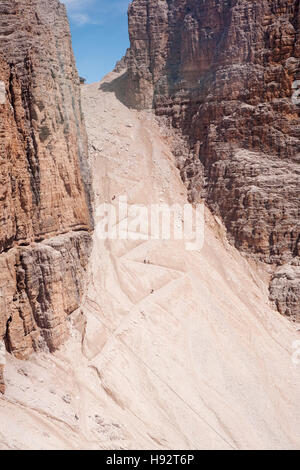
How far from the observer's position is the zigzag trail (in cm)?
977

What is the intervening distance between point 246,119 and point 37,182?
9.97 meters

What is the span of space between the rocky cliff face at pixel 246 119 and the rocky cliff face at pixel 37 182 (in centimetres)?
706

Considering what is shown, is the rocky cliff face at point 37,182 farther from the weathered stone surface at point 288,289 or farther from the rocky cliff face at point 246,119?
the weathered stone surface at point 288,289

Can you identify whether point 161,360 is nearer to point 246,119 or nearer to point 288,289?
point 288,289

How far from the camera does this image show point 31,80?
1151 cm

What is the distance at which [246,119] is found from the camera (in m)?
18.0

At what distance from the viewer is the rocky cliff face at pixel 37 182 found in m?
10.4

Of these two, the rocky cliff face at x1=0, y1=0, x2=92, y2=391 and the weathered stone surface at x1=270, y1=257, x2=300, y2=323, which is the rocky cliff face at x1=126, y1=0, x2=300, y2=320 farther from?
the rocky cliff face at x1=0, y1=0, x2=92, y2=391

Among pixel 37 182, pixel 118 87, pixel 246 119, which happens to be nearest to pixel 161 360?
pixel 37 182

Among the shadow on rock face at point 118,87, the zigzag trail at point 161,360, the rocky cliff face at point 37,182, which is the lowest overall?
the zigzag trail at point 161,360

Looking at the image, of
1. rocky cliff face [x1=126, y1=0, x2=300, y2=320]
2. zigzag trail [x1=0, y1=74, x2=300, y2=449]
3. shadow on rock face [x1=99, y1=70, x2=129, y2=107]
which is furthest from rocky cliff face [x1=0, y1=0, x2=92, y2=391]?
shadow on rock face [x1=99, y1=70, x2=129, y2=107]

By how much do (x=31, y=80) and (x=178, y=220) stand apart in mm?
8056

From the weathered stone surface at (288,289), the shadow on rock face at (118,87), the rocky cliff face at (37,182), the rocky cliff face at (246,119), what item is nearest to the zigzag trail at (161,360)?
the weathered stone surface at (288,289)
